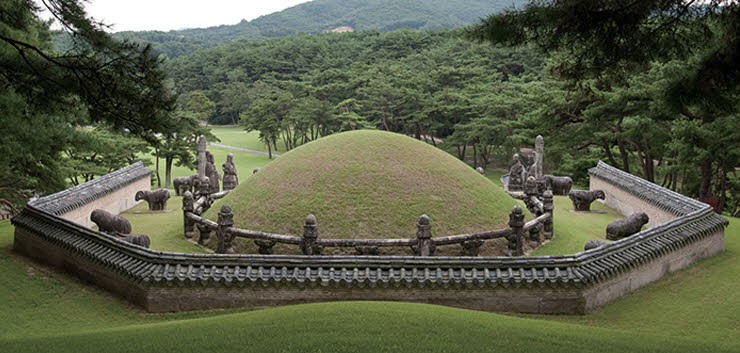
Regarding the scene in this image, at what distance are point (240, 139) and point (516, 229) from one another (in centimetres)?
5126

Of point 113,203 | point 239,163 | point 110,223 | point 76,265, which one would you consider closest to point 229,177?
point 113,203

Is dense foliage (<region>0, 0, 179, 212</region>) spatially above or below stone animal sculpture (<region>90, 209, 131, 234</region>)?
above

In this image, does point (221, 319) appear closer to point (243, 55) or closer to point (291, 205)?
point (291, 205)

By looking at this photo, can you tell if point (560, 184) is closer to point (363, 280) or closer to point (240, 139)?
point (363, 280)

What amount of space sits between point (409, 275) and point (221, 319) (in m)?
3.87

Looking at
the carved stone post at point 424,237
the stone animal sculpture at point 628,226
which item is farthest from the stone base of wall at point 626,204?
the carved stone post at point 424,237

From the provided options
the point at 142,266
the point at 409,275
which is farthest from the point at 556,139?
the point at 142,266

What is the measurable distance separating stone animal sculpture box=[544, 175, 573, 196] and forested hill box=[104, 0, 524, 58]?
349 feet

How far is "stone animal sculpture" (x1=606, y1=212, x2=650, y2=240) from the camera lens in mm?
15594

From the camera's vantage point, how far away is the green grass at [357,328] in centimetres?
688

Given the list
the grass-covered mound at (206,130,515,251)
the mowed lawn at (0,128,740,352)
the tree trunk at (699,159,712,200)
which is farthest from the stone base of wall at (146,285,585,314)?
the tree trunk at (699,159,712,200)

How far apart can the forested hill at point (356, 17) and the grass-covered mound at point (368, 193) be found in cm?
11450

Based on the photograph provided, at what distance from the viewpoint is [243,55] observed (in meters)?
75.4

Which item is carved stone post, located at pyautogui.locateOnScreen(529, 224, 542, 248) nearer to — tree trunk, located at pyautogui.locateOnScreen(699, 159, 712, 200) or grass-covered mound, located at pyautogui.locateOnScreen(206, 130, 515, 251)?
grass-covered mound, located at pyautogui.locateOnScreen(206, 130, 515, 251)
